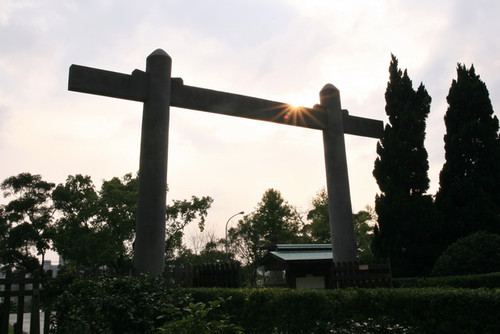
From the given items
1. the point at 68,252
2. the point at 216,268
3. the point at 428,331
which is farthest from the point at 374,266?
the point at 68,252

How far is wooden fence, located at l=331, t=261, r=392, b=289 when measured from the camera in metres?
9.38

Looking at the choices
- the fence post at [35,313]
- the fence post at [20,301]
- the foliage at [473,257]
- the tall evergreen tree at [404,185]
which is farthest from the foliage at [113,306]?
the tall evergreen tree at [404,185]

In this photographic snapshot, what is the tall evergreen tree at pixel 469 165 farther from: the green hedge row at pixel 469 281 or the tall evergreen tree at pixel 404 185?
the green hedge row at pixel 469 281

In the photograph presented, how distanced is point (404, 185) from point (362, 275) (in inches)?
271

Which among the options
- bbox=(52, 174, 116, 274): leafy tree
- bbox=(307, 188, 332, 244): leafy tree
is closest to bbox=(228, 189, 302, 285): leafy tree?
bbox=(307, 188, 332, 244): leafy tree

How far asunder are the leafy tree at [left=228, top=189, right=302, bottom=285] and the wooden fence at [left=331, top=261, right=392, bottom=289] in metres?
30.7

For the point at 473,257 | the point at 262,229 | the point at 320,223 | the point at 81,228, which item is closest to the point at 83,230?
the point at 81,228

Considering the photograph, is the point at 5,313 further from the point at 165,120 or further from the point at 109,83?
the point at 109,83

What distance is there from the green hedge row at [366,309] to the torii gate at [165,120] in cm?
262

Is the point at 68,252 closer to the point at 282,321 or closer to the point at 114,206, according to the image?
the point at 114,206

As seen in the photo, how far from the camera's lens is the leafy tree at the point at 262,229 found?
4147 centimetres

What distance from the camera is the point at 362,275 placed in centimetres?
947

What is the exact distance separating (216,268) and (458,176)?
38.1 ft

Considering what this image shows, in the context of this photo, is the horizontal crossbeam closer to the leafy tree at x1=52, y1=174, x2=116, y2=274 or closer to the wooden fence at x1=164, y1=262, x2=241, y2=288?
the wooden fence at x1=164, y1=262, x2=241, y2=288
